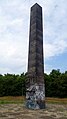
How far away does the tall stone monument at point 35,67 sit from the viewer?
19.1 metres

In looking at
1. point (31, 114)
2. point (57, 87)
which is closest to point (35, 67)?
point (31, 114)

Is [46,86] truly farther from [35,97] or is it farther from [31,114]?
[31,114]

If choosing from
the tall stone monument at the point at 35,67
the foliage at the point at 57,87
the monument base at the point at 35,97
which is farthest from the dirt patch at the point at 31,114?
the foliage at the point at 57,87

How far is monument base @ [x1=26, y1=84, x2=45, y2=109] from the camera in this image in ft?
62.1

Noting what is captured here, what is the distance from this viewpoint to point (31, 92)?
19.4m

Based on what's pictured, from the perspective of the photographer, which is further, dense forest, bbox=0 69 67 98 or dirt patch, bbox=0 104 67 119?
dense forest, bbox=0 69 67 98

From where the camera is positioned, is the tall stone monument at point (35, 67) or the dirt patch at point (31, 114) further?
the tall stone monument at point (35, 67)

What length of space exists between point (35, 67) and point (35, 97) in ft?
9.79

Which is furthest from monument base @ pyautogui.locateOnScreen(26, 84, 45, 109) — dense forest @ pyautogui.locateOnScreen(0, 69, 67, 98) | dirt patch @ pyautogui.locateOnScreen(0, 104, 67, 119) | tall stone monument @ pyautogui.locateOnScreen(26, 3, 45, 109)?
dense forest @ pyautogui.locateOnScreen(0, 69, 67, 98)

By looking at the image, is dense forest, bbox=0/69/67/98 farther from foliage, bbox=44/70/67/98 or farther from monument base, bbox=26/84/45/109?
monument base, bbox=26/84/45/109

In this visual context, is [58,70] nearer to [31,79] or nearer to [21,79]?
[21,79]

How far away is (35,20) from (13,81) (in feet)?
101

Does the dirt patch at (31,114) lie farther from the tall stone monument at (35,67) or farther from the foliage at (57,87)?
the foliage at (57,87)

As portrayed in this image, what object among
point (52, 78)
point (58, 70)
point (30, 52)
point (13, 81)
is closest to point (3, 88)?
point (13, 81)
